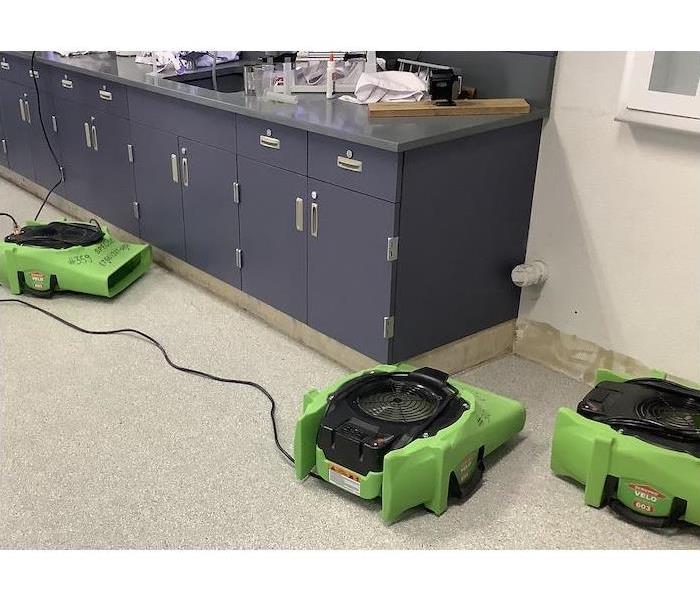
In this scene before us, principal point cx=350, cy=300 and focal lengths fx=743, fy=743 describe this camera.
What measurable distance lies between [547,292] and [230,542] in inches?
62.2

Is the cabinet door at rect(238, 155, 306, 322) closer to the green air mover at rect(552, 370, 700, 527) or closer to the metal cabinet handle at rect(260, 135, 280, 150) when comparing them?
the metal cabinet handle at rect(260, 135, 280, 150)

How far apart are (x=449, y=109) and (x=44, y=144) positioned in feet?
9.50

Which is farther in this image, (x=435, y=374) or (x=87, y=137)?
(x=87, y=137)

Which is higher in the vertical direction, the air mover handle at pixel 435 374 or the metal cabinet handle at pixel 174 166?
the metal cabinet handle at pixel 174 166

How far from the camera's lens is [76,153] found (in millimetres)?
4188

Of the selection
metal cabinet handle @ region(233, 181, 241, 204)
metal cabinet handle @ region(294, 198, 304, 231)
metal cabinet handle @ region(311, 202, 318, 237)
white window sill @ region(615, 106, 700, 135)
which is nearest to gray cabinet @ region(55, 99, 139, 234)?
metal cabinet handle @ region(233, 181, 241, 204)

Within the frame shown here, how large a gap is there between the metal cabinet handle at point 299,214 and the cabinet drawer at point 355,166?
13 cm

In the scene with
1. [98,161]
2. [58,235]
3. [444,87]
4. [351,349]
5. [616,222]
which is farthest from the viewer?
[98,161]

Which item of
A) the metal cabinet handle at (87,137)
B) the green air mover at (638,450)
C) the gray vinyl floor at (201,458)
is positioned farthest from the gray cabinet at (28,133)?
the green air mover at (638,450)

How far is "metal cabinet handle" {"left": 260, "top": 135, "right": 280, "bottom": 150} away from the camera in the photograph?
2834 mm

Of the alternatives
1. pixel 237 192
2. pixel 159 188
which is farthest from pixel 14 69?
pixel 237 192

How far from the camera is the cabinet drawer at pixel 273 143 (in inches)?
108

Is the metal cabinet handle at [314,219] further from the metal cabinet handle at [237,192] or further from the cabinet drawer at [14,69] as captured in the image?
the cabinet drawer at [14,69]

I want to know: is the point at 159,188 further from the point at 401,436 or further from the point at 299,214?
the point at 401,436
